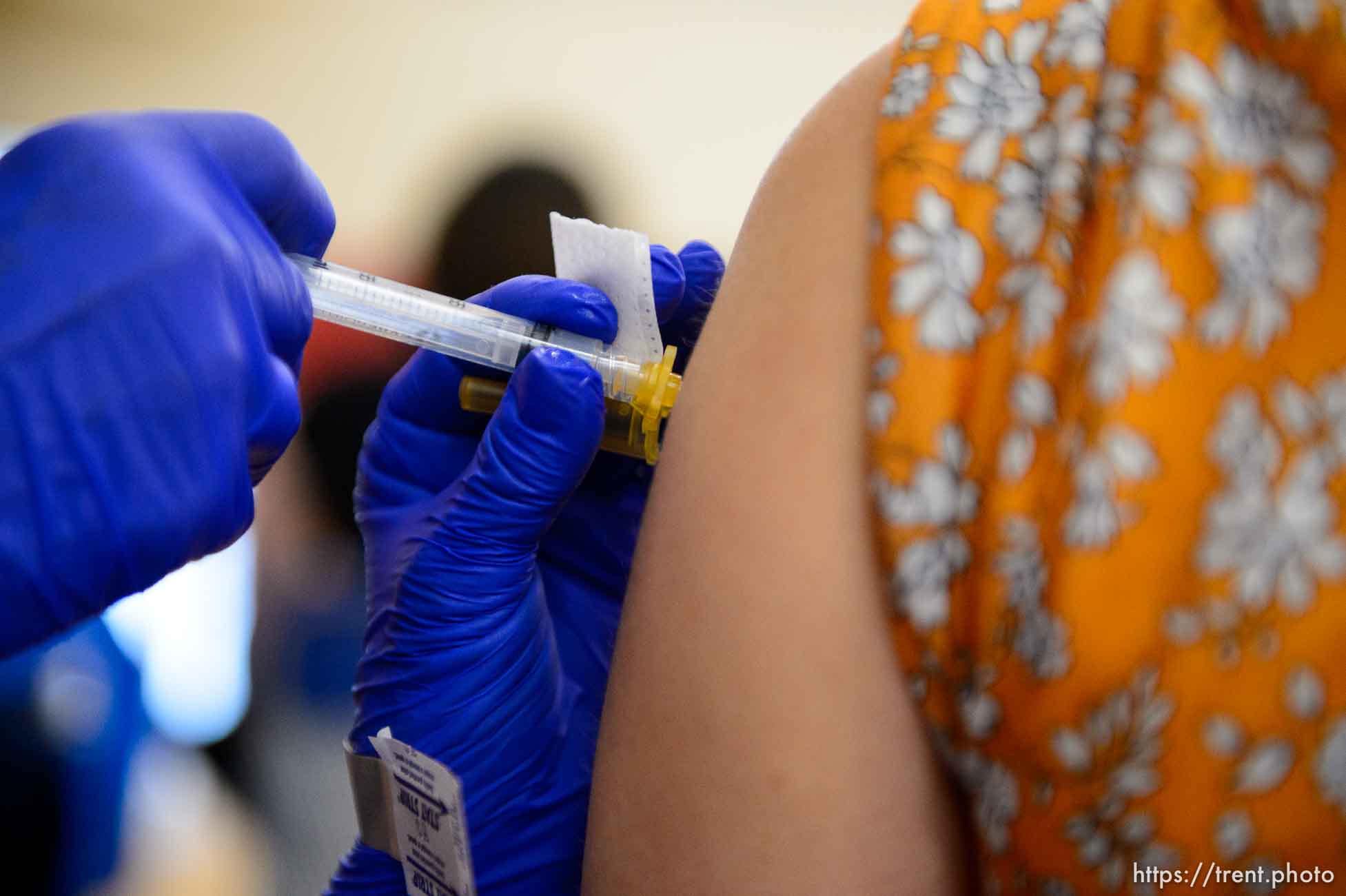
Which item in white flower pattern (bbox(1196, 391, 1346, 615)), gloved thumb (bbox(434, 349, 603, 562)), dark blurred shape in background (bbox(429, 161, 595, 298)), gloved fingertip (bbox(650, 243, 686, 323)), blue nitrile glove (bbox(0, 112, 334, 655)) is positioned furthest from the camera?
dark blurred shape in background (bbox(429, 161, 595, 298))

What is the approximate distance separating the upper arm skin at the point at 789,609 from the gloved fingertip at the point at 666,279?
403 millimetres

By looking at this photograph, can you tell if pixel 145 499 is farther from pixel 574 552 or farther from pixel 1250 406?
pixel 1250 406

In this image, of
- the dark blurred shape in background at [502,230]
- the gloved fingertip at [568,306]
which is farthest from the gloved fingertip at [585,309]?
the dark blurred shape in background at [502,230]

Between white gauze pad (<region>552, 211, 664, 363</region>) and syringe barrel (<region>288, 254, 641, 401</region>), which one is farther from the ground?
white gauze pad (<region>552, 211, 664, 363</region>)

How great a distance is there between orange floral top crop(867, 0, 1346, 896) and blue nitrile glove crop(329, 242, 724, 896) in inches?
17.5

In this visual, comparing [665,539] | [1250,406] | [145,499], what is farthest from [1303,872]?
[145,499]

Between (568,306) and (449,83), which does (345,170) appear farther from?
(568,306)

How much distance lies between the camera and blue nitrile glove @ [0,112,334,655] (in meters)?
0.57

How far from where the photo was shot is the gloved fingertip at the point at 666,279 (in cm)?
91

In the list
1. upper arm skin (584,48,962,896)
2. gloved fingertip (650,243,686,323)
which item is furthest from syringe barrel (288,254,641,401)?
upper arm skin (584,48,962,896)

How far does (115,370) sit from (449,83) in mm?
2619

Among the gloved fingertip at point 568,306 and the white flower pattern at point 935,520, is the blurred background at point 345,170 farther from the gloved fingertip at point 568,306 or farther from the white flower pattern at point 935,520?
the white flower pattern at point 935,520

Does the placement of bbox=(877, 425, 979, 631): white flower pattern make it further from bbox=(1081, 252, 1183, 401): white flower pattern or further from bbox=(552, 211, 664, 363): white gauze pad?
bbox=(552, 211, 664, 363): white gauze pad

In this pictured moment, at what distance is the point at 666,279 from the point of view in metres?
0.91
